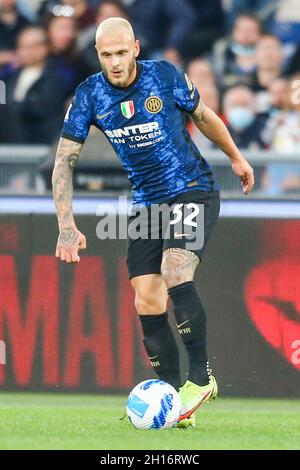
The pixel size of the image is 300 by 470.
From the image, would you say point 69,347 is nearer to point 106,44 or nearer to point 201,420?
point 201,420

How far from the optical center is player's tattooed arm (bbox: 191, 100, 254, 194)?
7.68 m

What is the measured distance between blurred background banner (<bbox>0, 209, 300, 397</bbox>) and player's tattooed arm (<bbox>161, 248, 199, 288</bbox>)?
2.49 meters

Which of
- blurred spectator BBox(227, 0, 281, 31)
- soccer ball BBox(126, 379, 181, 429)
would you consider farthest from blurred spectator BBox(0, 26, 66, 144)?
soccer ball BBox(126, 379, 181, 429)

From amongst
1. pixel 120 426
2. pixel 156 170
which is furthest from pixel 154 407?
pixel 156 170

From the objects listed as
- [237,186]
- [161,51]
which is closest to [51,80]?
[161,51]

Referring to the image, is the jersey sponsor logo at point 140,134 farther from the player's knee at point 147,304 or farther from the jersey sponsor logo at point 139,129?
the player's knee at point 147,304

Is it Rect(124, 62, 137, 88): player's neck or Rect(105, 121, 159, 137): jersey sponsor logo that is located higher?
Rect(124, 62, 137, 88): player's neck

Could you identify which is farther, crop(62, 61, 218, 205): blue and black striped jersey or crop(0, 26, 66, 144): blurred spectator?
crop(0, 26, 66, 144): blurred spectator

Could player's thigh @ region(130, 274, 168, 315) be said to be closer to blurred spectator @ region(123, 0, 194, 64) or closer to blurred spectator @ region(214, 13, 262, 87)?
blurred spectator @ region(214, 13, 262, 87)

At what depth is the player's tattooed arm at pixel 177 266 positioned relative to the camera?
24.2ft

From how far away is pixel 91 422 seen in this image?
7773mm

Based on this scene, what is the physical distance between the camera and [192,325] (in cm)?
737

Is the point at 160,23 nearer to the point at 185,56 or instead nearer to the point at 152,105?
the point at 185,56

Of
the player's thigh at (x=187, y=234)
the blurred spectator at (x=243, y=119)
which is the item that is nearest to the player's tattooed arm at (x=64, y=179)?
the player's thigh at (x=187, y=234)
